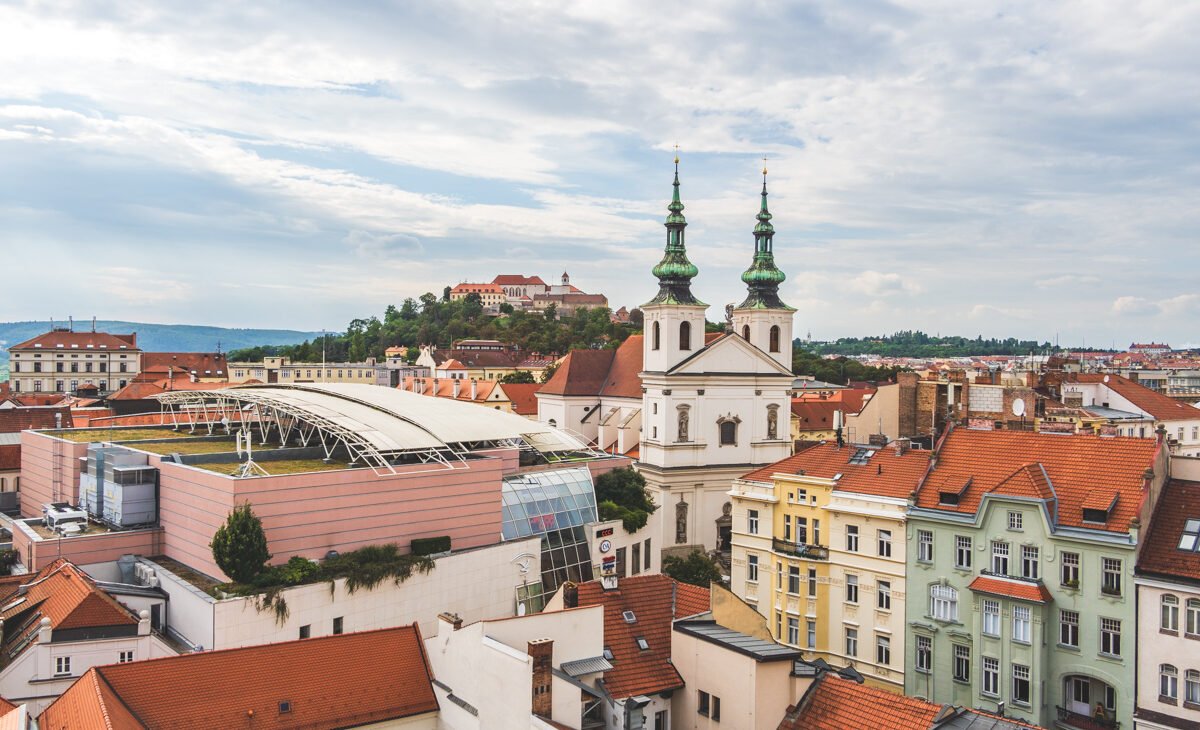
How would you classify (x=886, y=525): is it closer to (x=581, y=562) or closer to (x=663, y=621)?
(x=663, y=621)

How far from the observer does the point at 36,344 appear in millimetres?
127000

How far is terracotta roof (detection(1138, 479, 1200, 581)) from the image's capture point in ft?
93.0

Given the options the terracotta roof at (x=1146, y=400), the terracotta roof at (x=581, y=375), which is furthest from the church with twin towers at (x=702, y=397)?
the terracotta roof at (x=1146, y=400)

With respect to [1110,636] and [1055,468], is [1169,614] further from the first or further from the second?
[1055,468]

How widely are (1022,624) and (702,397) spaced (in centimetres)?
3673

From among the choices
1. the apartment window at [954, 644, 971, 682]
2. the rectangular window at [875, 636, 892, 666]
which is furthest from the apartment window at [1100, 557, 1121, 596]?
the rectangular window at [875, 636, 892, 666]

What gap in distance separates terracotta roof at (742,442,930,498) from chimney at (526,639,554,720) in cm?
1872

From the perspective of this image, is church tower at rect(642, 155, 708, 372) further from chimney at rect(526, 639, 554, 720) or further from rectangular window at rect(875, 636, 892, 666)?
chimney at rect(526, 639, 554, 720)

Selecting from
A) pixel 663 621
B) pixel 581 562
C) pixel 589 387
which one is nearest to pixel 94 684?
pixel 663 621

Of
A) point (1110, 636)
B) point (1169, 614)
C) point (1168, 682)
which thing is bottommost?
point (1168, 682)

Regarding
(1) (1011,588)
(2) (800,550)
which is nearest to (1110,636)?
(1) (1011,588)

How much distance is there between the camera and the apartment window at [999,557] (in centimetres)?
3209

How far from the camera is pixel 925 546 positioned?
3438 cm

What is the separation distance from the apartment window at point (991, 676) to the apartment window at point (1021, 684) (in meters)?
0.56
